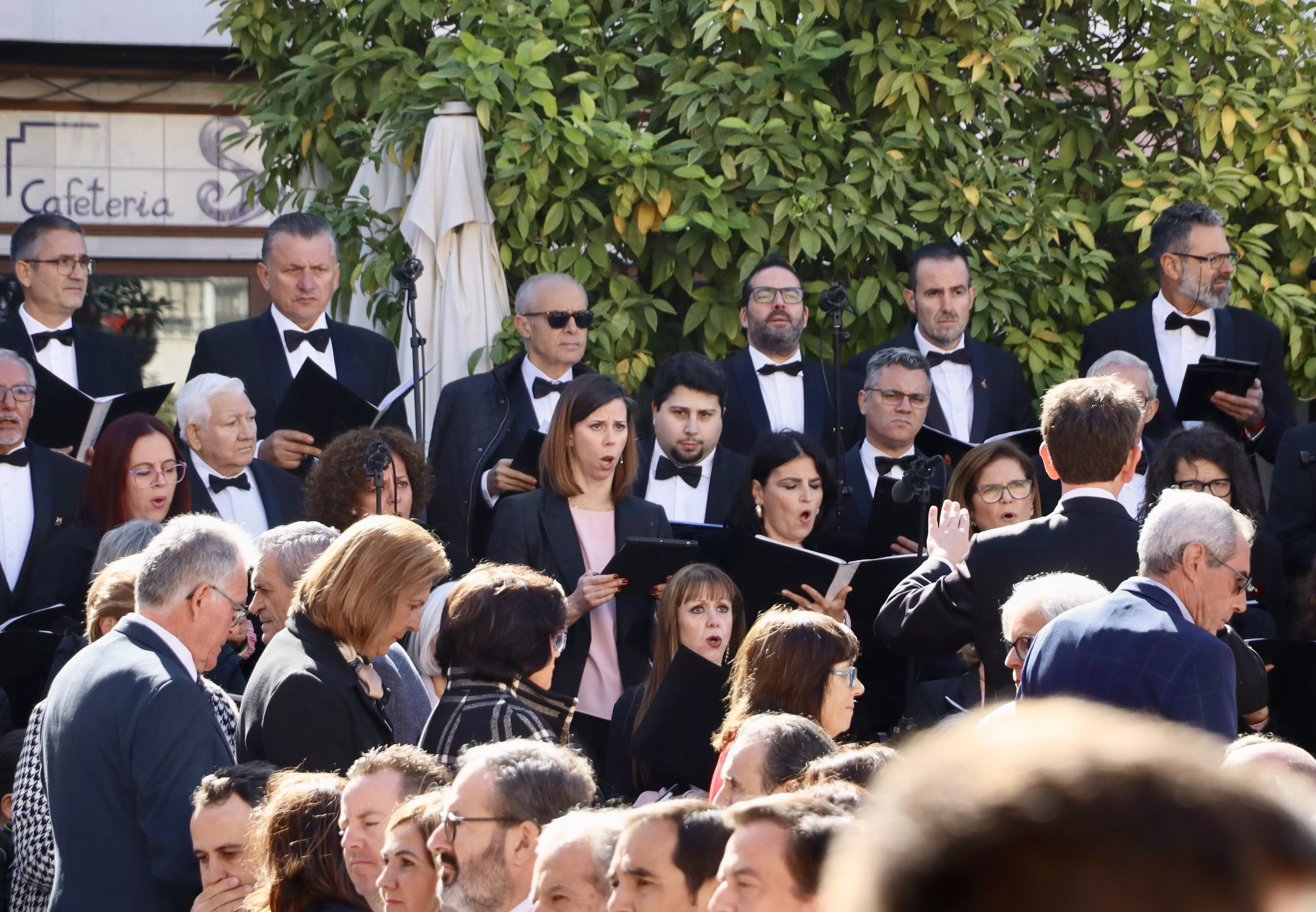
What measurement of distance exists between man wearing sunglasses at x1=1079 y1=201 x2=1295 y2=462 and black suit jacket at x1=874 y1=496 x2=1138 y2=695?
108 inches

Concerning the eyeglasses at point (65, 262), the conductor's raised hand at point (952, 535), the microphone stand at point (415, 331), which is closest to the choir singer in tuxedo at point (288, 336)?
the microphone stand at point (415, 331)

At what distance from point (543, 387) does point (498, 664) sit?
2781 mm

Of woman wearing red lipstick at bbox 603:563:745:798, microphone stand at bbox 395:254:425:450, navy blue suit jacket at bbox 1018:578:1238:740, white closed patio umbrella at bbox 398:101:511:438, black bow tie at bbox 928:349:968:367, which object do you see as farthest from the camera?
white closed patio umbrella at bbox 398:101:511:438

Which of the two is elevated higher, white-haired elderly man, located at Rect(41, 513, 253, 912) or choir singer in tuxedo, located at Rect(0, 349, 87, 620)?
choir singer in tuxedo, located at Rect(0, 349, 87, 620)

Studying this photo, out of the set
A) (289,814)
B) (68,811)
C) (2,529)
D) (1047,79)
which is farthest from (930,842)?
(1047,79)

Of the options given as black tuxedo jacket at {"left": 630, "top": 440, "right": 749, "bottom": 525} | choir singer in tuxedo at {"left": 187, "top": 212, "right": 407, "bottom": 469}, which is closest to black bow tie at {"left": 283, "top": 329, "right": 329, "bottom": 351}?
choir singer in tuxedo at {"left": 187, "top": 212, "right": 407, "bottom": 469}

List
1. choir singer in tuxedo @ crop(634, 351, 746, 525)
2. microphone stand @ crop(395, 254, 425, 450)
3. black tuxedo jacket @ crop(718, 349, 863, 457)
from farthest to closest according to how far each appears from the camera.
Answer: black tuxedo jacket @ crop(718, 349, 863, 457)
microphone stand @ crop(395, 254, 425, 450)
choir singer in tuxedo @ crop(634, 351, 746, 525)

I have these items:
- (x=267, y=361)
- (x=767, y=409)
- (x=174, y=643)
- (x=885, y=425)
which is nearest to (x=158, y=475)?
(x=267, y=361)

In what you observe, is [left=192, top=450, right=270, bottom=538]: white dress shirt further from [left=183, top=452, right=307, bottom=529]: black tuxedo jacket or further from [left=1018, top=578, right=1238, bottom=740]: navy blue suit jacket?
[left=1018, top=578, right=1238, bottom=740]: navy blue suit jacket

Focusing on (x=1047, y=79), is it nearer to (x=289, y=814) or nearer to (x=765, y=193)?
(x=765, y=193)

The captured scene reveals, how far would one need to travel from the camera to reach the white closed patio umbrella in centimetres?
673

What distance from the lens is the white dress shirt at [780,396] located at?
21.4 ft

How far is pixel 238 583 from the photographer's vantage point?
3.63 meters

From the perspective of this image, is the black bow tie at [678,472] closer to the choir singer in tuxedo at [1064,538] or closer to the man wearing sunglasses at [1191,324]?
the man wearing sunglasses at [1191,324]
